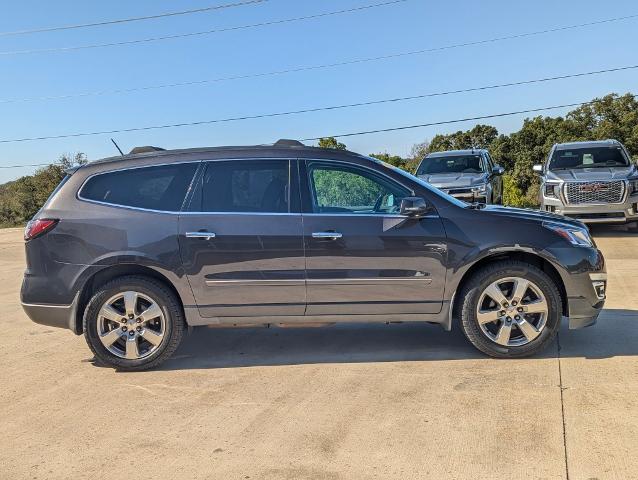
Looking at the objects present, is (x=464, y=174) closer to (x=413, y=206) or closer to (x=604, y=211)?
(x=604, y=211)

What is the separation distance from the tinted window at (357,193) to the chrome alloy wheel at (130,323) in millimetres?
1604

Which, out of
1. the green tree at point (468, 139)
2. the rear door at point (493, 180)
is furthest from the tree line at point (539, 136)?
the rear door at point (493, 180)

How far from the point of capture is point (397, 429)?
3.69 meters

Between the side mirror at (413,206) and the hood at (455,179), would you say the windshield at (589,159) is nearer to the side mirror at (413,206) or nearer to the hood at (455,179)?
the hood at (455,179)

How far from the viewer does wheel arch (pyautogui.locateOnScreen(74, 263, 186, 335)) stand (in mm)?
5004

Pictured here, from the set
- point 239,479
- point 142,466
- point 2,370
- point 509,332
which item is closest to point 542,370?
point 509,332

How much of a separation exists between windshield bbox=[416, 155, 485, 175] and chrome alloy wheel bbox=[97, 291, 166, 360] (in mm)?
10667

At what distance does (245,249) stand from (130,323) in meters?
1.14

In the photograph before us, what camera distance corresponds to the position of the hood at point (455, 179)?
1339 cm

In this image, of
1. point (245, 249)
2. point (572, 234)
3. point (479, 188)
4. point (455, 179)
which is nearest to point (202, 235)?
point (245, 249)

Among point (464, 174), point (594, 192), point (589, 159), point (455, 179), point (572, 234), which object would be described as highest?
point (589, 159)

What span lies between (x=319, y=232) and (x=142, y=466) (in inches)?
87.7

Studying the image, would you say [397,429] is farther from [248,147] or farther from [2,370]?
[2,370]

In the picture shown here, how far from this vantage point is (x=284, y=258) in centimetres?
488
